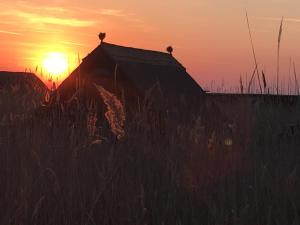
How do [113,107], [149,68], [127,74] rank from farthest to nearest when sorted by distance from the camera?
[149,68]
[127,74]
[113,107]

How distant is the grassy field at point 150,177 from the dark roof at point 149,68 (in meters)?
5.04

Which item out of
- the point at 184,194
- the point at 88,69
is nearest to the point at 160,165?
the point at 184,194

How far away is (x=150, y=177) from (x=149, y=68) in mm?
6743

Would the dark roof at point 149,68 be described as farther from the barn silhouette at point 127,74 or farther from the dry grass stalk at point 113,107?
the dry grass stalk at point 113,107

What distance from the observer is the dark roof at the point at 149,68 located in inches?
346

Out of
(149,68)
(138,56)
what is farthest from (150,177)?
(138,56)

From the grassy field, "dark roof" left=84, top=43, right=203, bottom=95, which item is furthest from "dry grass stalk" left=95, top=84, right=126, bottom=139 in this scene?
"dark roof" left=84, top=43, right=203, bottom=95

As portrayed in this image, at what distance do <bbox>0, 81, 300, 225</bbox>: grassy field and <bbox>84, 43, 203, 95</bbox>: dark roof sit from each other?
504 cm

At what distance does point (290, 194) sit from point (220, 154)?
2.21 feet

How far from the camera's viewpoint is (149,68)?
9.39m

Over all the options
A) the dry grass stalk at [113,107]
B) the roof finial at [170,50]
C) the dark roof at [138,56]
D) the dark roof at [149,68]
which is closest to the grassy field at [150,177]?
the dry grass stalk at [113,107]

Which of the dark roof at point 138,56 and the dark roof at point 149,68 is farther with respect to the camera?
the dark roof at point 138,56

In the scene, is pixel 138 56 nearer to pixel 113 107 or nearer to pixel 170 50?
pixel 170 50

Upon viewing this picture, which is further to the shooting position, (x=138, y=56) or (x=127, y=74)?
(x=138, y=56)
